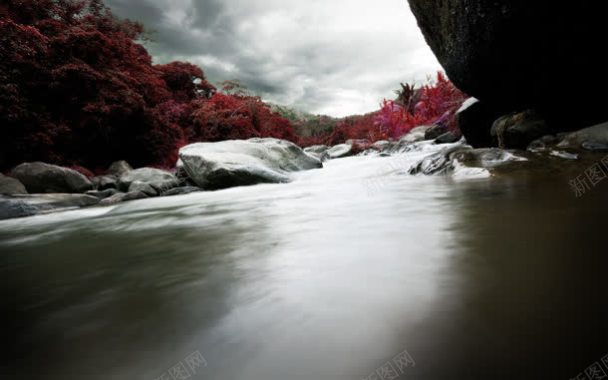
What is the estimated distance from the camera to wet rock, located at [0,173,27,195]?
4620 mm

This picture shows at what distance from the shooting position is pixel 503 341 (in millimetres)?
604

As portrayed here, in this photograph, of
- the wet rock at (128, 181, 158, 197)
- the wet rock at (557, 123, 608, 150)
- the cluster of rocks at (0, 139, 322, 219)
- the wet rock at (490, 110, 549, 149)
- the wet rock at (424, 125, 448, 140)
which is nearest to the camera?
the wet rock at (557, 123, 608, 150)

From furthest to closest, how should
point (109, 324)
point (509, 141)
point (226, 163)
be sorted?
point (226, 163), point (509, 141), point (109, 324)

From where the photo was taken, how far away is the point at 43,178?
535 centimetres

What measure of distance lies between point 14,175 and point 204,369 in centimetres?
657

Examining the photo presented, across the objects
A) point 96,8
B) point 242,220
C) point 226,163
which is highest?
point 96,8

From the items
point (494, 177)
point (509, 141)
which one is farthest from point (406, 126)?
point (494, 177)

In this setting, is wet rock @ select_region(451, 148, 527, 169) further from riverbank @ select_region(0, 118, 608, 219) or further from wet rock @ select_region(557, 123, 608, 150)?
wet rock @ select_region(557, 123, 608, 150)

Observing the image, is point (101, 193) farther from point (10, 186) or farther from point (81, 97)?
point (81, 97)

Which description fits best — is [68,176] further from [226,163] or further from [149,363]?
[149,363]

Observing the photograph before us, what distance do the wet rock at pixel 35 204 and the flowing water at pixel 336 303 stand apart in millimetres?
3282

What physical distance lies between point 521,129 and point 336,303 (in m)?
4.40

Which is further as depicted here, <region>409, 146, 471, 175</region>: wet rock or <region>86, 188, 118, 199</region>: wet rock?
<region>86, 188, 118, 199</region>: wet rock

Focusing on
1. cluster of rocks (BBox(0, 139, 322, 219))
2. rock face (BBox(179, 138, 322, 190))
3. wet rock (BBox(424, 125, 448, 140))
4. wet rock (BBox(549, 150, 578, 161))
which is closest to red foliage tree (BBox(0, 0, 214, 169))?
cluster of rocks (BBox(0, 139, 322, 219))
